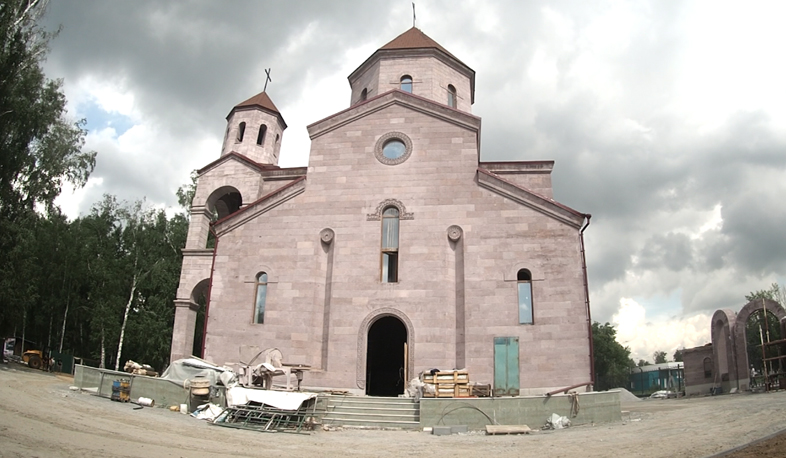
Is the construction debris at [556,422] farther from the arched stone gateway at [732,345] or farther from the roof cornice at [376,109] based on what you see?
the arched stone gateway at [732,345]

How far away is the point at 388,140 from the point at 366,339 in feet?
23.8

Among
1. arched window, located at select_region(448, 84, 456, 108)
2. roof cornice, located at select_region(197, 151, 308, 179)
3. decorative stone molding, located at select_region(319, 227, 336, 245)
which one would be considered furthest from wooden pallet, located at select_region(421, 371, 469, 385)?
arched window, located at select_region(448, 84, 456, 108)

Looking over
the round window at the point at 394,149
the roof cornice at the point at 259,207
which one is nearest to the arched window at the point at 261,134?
the roof cornice at the point at 259,207

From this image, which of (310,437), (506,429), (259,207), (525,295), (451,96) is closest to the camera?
(310,437)

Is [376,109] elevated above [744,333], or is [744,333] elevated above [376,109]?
[376,109]

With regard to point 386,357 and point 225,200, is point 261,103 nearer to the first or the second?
point 225,200

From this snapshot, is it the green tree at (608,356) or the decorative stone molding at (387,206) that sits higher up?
the decorative stone molding at (387,206)

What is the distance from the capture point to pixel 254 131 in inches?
941

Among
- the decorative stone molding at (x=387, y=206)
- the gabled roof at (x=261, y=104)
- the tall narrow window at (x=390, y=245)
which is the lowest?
the tall narrow window at (x=390, y=245)

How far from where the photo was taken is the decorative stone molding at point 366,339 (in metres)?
16.6

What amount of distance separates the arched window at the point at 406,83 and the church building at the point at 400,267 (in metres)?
3.44

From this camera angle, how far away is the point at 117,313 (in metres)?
30.3

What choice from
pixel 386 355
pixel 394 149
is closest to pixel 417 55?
pixel 394 149

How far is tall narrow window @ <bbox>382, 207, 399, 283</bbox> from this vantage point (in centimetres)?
1798
